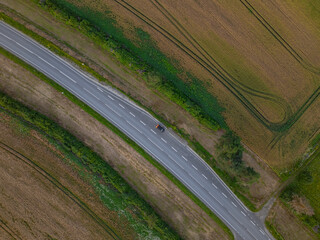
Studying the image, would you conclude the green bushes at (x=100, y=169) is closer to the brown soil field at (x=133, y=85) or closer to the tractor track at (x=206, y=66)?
the brown soil field at (x=133, y=85)

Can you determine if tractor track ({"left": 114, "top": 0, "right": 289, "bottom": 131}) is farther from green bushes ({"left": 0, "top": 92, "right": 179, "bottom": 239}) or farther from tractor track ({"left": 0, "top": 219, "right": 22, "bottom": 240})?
tractor track ({"left": 0, "top": 219, "right": 22, "bottom": 240})

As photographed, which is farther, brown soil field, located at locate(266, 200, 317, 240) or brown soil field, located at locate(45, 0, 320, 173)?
brown soil field, located at locate(266, 200, 317, 240)

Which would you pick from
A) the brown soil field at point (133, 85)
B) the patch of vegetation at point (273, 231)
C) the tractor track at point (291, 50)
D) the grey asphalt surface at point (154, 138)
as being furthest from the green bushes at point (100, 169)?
the tractor track at point (291, 50)

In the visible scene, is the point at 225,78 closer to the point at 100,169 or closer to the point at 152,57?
the point at 152,57

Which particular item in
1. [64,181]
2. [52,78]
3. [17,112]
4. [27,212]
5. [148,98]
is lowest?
[27,212]

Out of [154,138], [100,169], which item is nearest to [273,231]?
[154,138]

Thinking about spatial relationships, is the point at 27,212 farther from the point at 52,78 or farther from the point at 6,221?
the point at 52,78

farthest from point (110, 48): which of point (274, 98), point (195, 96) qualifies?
point (274, 98)

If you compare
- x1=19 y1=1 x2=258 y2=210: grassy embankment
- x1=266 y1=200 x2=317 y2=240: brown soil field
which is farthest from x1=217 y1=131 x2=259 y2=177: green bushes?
x1=266 y1=200 x2=317 y2=240: brown soil field
